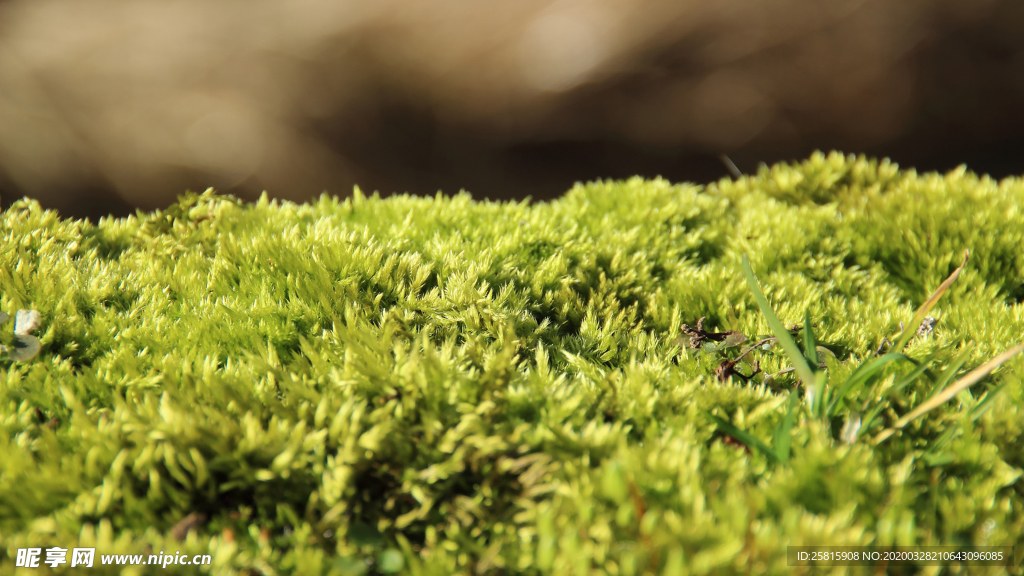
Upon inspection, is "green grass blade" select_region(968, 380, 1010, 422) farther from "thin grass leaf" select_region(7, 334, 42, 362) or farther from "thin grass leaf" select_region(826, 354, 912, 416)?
"thin grass leaf" select_region(7, 334, 42, 362)

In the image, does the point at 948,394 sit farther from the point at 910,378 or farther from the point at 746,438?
the point at 746,438

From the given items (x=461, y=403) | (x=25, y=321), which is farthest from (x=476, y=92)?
(x=461, y=403)

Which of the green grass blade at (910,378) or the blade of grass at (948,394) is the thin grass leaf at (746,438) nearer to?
the blade of grass at (948,394)

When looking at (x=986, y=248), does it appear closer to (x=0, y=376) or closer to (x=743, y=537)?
(x=743, y=537)

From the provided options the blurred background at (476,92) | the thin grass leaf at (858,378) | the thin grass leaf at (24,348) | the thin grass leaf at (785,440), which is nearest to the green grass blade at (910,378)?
the thin grass leaf at (858,378)

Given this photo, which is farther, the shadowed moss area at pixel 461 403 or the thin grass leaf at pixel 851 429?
the thin grass leaf at pixel 851 429

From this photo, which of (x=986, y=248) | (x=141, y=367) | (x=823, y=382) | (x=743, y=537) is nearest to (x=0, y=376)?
(x=141, y=367)
